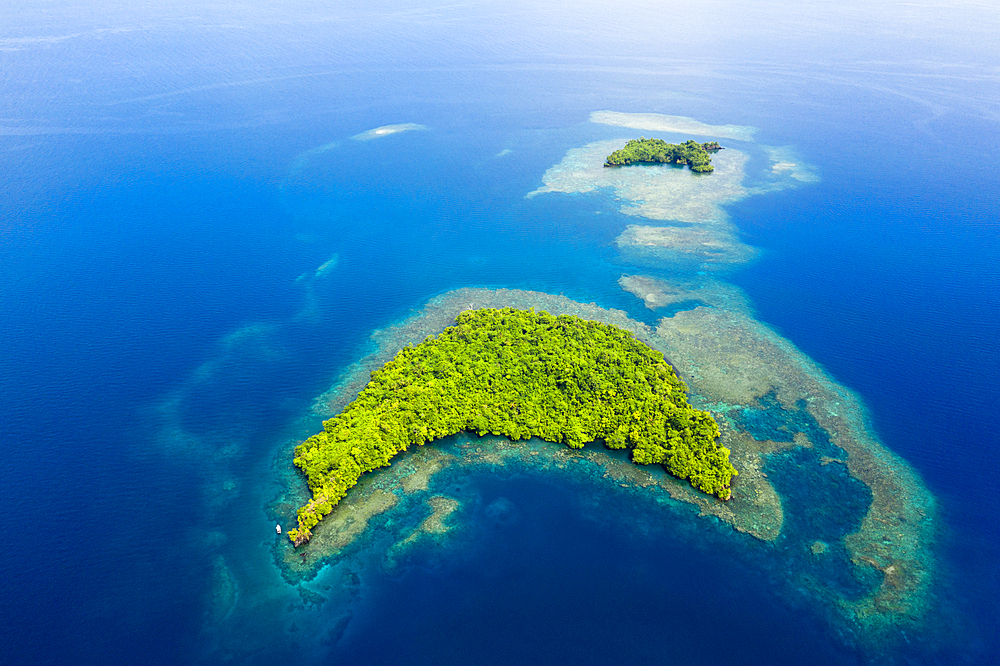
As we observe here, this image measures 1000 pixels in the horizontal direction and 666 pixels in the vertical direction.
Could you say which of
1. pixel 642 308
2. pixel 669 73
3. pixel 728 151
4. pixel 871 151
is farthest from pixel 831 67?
pixel 642 308

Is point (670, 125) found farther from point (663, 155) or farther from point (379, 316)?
point (379, 316)

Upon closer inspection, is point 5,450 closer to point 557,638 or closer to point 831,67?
point 557,638

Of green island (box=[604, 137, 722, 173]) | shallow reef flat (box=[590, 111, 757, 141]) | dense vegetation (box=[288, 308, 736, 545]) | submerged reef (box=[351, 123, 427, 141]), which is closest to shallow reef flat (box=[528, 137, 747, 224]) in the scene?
green island (box=[604, 137, 722, 173])

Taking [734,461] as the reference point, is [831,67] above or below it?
above

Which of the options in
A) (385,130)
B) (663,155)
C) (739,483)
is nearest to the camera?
(739,483)

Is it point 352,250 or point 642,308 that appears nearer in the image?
point 642,308

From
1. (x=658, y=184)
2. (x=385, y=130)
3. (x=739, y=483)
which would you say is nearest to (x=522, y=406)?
(x=739, y=483)
